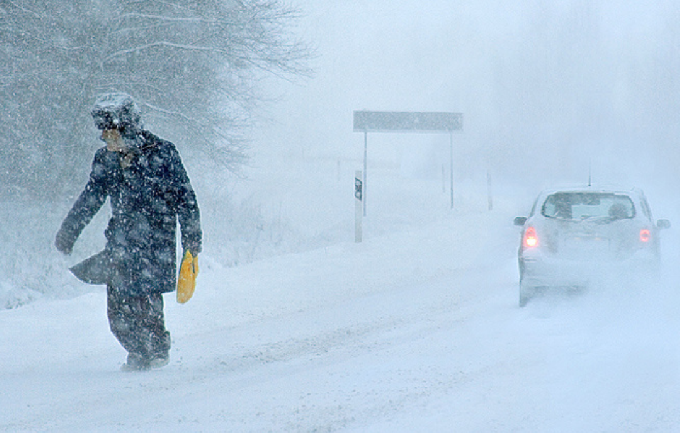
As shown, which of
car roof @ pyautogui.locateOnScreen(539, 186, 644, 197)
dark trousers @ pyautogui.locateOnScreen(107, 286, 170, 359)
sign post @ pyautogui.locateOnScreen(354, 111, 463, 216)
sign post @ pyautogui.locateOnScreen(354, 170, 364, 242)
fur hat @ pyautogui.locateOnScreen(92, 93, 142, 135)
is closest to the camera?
fur hat @ pyautogui.locateOnScreen(92, 93, 142, 135)

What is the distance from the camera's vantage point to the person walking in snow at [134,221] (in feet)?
17.4

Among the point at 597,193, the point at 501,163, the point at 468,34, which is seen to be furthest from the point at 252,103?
the point at 468,34

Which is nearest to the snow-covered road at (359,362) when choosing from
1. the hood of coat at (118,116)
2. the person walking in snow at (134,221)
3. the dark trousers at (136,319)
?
the dark trousers at (136,319)

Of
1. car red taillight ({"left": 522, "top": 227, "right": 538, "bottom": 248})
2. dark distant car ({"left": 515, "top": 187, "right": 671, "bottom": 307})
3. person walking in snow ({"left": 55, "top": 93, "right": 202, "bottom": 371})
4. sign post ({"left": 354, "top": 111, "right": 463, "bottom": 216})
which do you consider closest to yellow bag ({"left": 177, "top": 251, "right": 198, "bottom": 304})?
person walking in snow ({"left": 55, "top": 93, "right": 202, "bottom": 371})

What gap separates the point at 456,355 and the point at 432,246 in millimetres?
8368

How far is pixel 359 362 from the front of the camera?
229 inches

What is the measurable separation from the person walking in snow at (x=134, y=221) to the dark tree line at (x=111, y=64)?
7.49 m

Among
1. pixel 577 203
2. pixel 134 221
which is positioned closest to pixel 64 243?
pixel 134 221

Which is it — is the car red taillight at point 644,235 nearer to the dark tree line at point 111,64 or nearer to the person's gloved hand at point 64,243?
the person's gloved hand at point 64,243

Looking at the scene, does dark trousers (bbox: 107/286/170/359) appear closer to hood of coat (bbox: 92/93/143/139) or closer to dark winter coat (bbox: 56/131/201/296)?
dark winter coat (bbox: 56/131/201/296)

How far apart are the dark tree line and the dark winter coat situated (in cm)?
752

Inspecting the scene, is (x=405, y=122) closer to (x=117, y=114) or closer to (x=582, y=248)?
(x=582, y=248)

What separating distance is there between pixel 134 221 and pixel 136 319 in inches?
27.6

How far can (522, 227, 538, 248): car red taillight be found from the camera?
840cm
